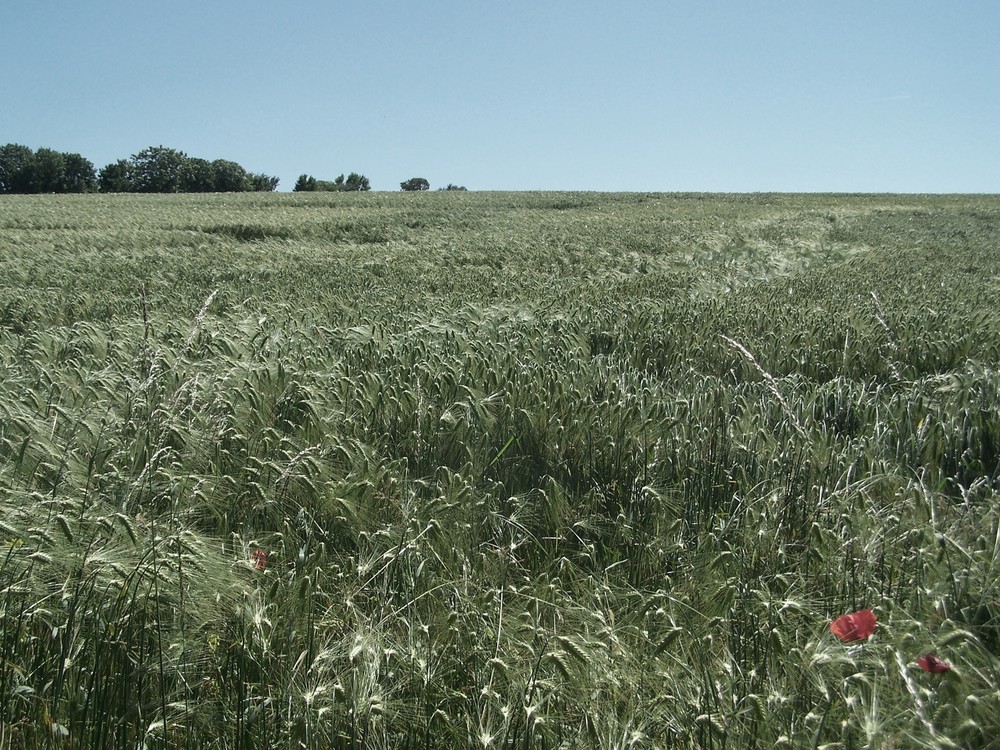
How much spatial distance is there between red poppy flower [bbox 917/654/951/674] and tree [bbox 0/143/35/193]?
321ft

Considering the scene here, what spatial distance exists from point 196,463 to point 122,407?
63 cm

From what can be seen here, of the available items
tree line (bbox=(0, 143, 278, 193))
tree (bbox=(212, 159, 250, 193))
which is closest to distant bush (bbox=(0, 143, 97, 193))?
tree line (bbox=(0, 143, 278, 193))

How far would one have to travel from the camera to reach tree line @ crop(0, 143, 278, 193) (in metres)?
79.6

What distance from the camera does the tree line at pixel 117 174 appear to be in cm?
7956

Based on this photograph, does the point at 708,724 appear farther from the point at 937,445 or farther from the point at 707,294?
the point at 707,294

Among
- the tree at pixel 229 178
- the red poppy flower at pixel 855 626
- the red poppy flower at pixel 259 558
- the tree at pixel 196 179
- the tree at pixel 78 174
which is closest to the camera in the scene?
the red poppy flower at pixel 855 626

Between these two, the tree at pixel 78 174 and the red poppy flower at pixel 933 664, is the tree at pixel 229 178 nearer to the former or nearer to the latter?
the tree at pixel 78 174

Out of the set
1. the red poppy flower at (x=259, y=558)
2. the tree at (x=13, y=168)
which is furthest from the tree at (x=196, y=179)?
the red poppy flower at (x=259, y=558)

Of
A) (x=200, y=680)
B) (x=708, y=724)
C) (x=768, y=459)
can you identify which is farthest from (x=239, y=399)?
(x=708, y=724)

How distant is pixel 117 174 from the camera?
8150cm

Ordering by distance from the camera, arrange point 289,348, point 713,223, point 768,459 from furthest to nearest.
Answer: point 713,223
point 289,348
point 768,459

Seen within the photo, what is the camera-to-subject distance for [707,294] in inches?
318

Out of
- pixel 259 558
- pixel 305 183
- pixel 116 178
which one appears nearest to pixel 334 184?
pixel 305 183

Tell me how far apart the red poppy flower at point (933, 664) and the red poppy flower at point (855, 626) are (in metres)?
0.17
